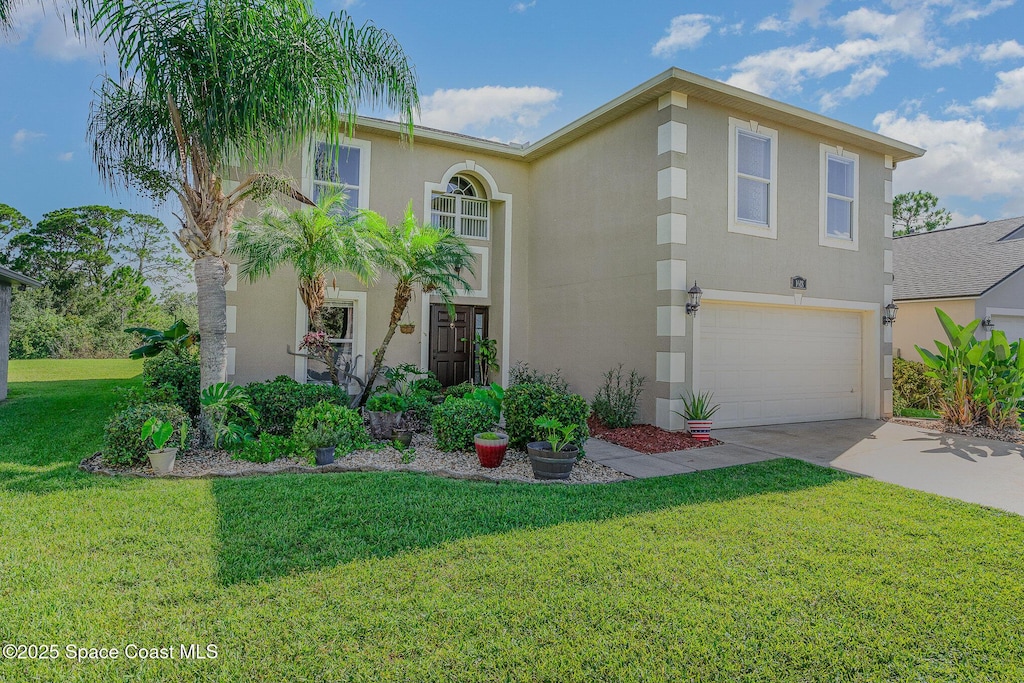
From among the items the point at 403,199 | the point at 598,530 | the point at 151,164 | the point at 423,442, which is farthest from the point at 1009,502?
the point at 151,164

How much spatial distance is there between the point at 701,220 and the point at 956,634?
23.4 feet

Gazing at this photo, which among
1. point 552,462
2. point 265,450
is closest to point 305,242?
point 265,450

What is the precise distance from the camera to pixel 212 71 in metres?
6.05

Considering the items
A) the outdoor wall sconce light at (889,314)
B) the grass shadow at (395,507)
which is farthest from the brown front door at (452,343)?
the outdoor wall sconce light at (889,314)

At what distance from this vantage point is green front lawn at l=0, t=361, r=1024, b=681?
279 centimetres

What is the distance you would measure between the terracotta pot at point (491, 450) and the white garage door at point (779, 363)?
13.4ft

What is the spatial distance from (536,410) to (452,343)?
4.90 m

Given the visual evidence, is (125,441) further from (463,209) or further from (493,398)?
(463,209)

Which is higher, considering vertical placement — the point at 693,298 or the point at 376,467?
the point at 693,298

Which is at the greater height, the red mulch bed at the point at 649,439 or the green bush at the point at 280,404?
the green bush at the point at 280,404

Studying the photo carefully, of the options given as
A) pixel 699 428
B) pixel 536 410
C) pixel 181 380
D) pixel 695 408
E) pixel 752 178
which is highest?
pixel 752 178

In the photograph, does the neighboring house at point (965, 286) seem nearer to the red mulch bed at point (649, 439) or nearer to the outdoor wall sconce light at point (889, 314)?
the outdoor wall sconce light at point (889, 314)

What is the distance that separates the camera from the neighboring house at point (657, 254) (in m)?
9.09

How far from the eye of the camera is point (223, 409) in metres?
7.11
